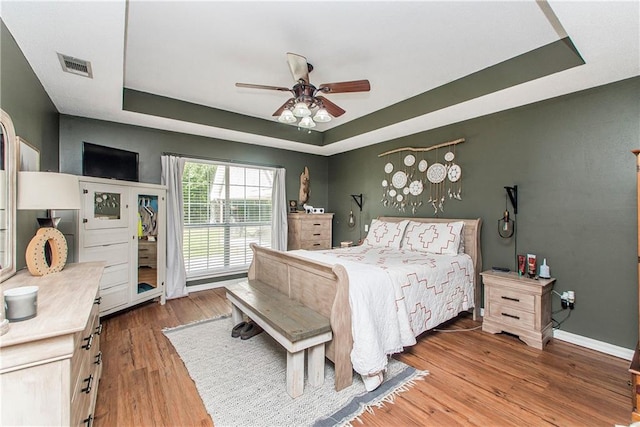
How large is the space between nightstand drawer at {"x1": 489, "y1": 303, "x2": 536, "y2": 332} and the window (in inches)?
144

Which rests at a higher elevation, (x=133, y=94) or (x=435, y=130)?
(x=133, y=94)

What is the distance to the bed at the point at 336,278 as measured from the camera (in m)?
2.03

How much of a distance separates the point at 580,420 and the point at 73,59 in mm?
4374

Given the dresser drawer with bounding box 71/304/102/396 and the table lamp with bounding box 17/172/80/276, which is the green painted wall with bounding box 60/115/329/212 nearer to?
the table lamp with bounding box 17/172/80/276

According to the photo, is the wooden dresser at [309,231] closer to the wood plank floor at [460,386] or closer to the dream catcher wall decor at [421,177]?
the dream catcher wall decor at [421,177]

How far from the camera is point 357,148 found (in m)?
5.30

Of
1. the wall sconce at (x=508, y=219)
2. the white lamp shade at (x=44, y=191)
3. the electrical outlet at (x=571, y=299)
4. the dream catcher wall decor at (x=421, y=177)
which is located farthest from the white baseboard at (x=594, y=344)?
the white lamp shade at (x=44, y=191)

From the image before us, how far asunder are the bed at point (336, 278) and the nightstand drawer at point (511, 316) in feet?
0.90

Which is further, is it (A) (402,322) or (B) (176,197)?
(B) (176,197)

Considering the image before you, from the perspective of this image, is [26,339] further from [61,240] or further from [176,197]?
[176,197]

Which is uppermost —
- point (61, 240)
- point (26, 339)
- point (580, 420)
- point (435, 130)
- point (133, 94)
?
point (133, 94)

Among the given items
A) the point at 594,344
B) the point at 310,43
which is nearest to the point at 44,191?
the point at 310,43

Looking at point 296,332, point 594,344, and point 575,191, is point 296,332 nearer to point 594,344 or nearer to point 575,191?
point 594,344

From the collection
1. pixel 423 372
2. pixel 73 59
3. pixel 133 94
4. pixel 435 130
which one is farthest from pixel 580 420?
pixel 133 94
